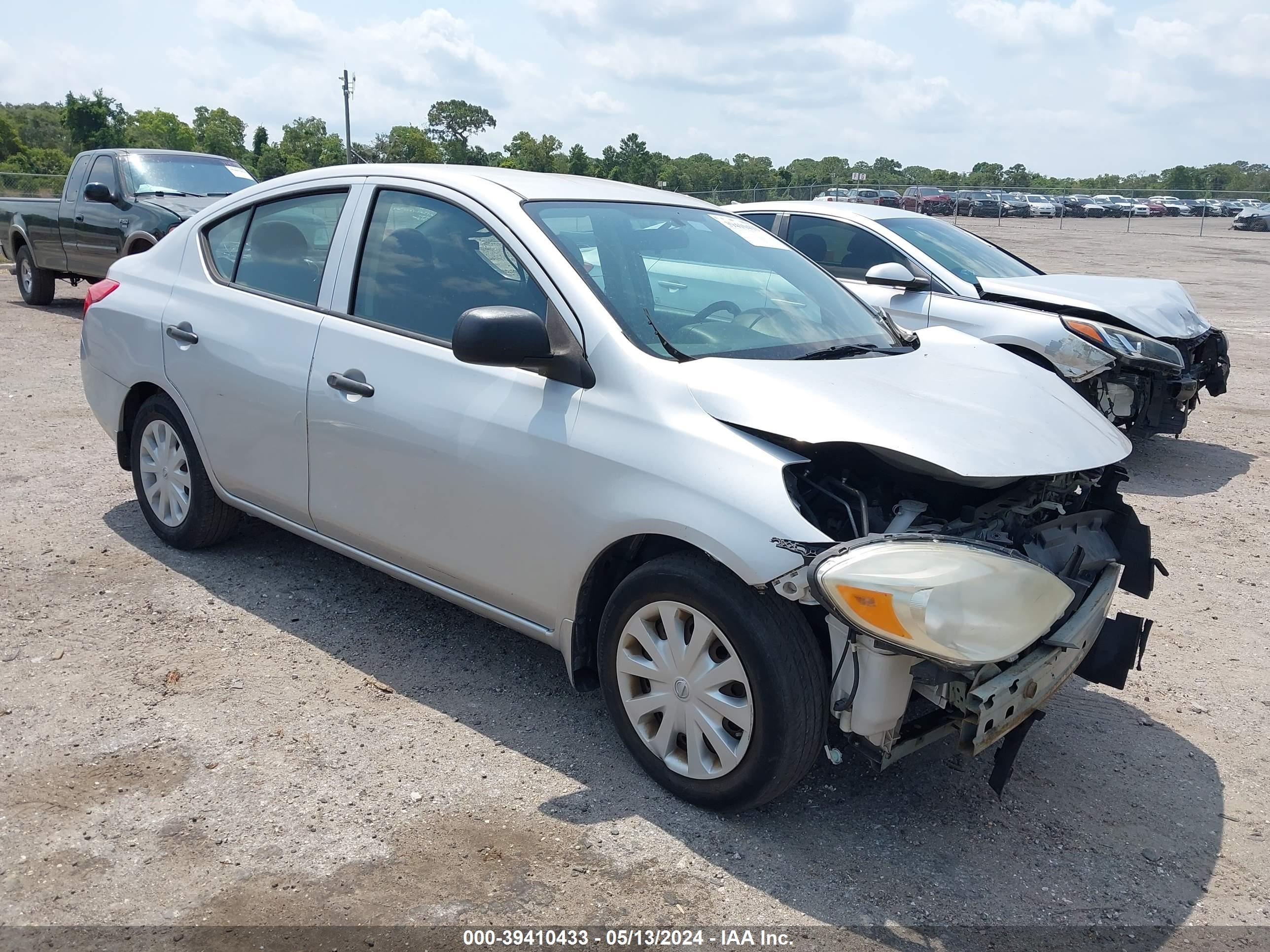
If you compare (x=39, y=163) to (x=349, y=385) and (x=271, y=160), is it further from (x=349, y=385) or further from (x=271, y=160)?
(x=349, y=385)

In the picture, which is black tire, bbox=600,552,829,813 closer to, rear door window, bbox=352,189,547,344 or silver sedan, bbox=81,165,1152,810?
silver sedan, bbox=81,165,1152,810

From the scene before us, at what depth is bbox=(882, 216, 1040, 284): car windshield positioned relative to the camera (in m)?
7.84

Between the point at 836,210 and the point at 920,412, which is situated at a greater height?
the point at 836,210

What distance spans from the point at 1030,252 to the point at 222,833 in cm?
3068

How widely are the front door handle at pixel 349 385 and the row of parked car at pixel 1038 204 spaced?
42663mm

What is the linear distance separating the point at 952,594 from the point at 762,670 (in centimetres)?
54

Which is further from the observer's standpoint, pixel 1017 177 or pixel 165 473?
pixel 1017 177

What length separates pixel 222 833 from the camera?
2.98 metres

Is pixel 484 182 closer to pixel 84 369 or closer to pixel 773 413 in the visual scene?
pixel 773 413

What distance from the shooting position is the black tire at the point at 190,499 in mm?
4727

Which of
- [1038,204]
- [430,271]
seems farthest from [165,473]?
[1038,204]

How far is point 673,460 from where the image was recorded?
119 inches

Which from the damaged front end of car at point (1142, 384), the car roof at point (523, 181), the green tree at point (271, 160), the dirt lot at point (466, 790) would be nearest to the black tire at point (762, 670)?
the dirt lot at point (466, 790)

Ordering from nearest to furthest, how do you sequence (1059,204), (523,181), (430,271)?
(430,271)
(523,181)
(1059,204)
